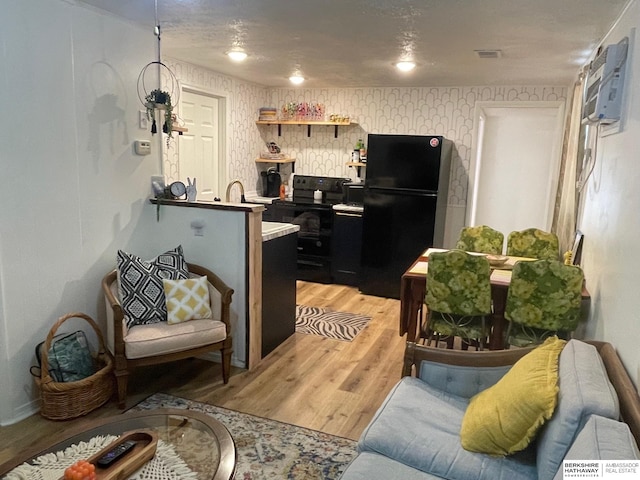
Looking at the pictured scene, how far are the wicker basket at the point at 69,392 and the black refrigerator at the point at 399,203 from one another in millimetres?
3119

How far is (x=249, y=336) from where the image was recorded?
11.0ft

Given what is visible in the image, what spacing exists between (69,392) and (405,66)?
355 centimetres

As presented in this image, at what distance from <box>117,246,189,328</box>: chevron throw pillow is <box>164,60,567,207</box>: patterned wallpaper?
2.47 meters

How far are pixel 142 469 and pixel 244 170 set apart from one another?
14.8 feet

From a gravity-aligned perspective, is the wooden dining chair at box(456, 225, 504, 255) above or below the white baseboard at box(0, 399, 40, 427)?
above

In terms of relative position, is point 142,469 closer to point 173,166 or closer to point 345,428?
point 345,428

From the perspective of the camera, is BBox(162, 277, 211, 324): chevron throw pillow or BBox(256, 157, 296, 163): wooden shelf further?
BBox(256, 157, 296, 163): wooden shelf

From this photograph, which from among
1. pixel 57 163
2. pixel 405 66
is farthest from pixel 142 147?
pixel 405 66

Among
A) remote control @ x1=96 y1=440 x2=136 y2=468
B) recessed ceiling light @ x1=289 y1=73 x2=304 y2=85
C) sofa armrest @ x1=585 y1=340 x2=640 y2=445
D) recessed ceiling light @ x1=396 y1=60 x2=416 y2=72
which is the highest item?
recessed ceiling light @ x1=289 y1=73 x2=304 y2=85

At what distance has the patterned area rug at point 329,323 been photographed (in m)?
4.14

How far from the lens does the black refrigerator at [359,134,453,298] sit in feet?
16.3

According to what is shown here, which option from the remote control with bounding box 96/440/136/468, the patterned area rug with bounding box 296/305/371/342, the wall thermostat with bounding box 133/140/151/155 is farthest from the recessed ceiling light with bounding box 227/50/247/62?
the remote control with bounding box 96/440/136/468

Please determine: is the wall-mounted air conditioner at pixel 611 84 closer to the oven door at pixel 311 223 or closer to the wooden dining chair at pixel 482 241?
the wooden dining chair at pixel 482 241

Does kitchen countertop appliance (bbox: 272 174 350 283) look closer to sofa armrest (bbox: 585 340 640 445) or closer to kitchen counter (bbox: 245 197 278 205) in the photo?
kitchen counter (bbox: 245 197 278 205)
